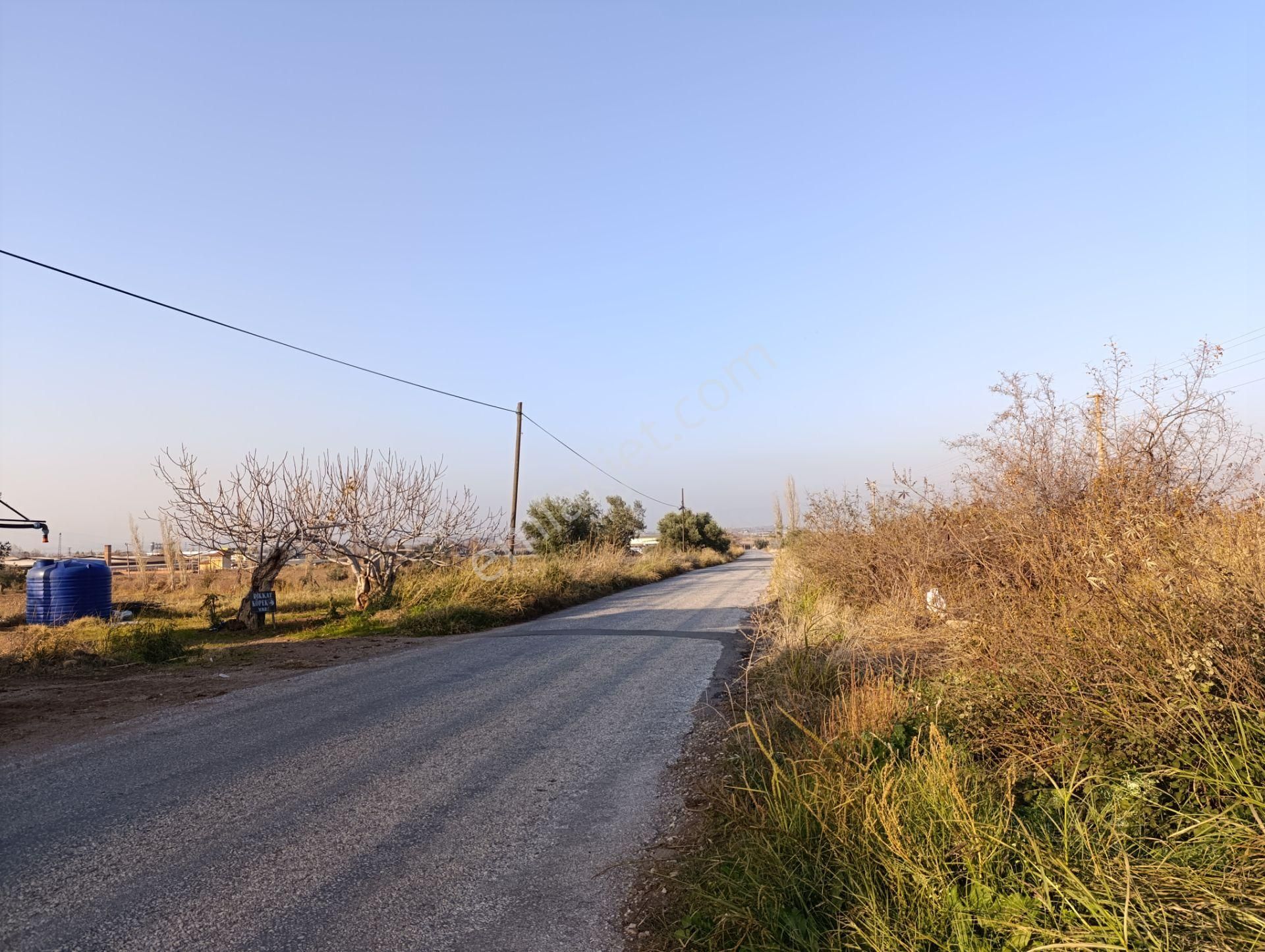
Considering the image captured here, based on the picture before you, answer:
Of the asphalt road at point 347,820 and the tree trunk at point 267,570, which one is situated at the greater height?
the tree trunk at point 267,570

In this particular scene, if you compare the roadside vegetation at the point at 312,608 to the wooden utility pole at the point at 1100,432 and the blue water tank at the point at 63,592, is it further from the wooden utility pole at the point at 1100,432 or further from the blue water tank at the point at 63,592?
the wooden utility pole at the point at 1100,432

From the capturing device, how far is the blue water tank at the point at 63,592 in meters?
16.8

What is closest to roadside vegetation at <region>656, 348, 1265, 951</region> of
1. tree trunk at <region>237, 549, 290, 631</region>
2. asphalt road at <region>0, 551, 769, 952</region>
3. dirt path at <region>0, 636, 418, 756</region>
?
asphalt road at <region>0, 551, 769, 952</region>

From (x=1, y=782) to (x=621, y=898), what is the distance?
4.76m

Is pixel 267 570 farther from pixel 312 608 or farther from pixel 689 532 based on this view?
pixel 689 532

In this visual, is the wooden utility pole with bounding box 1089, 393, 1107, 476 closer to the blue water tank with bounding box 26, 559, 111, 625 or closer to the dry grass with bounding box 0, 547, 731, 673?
the dry grass with bounding box 0, 547, 731, 673

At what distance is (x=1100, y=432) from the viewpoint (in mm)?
7852

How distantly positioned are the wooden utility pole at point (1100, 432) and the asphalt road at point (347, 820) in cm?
482

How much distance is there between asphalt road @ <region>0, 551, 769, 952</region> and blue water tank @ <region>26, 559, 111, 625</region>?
11717 mm

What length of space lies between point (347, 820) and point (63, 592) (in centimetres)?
1664

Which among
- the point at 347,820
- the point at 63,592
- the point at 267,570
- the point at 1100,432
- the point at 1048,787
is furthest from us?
the point at 63,592

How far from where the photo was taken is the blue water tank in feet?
55.1

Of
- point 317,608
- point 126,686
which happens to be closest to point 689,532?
point 317,608

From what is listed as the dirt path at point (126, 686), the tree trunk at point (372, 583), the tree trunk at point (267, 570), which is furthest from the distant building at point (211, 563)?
the dirt path at point (126, 686)
